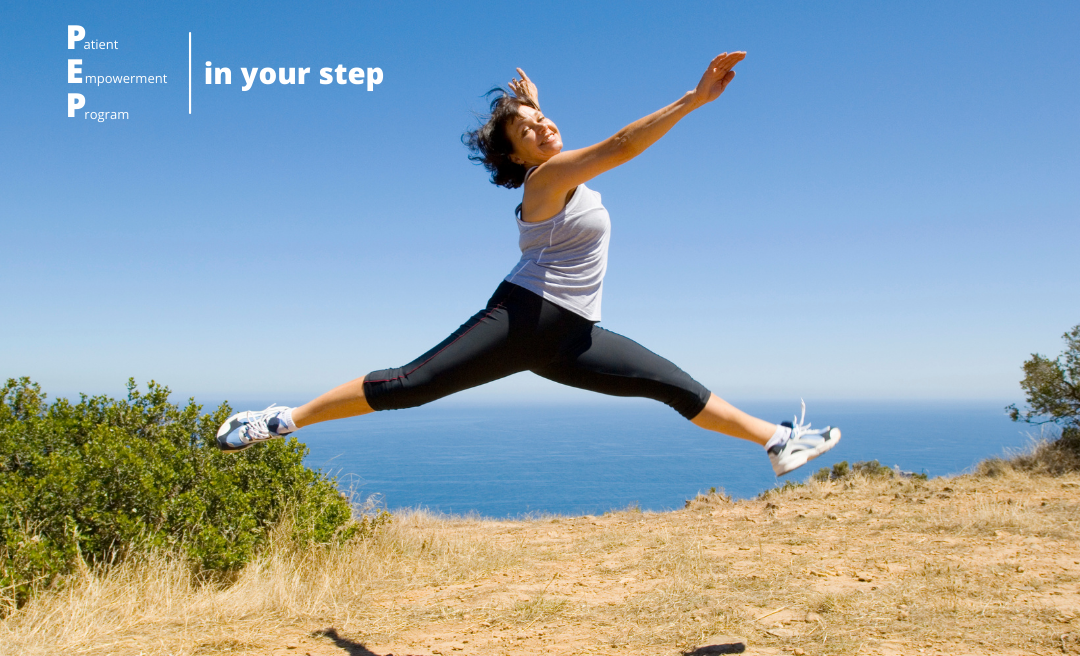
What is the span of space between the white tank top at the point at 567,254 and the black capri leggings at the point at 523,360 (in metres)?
0.05

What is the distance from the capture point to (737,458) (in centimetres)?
10825

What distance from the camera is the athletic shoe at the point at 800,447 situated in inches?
111

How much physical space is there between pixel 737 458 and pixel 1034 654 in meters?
111

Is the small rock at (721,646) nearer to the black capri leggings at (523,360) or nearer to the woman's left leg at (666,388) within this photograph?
the woman's left leg at (666,388)

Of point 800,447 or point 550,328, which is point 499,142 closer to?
point 550,328

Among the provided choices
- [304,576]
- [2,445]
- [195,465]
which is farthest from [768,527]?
[2,445]

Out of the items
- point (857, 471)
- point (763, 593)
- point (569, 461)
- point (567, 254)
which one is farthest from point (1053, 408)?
point (569, 461)

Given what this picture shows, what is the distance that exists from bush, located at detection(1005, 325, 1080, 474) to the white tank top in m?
10.4

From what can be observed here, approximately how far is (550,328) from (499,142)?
882 mm

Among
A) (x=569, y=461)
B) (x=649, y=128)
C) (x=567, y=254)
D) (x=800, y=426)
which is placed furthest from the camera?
(x=569, y=461)

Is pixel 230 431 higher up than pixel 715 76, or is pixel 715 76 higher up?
pixel 715 76

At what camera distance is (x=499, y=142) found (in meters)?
2.84

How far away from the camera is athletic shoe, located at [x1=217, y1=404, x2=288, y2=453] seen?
2980 millimetres

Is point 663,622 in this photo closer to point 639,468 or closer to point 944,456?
point 639,468
